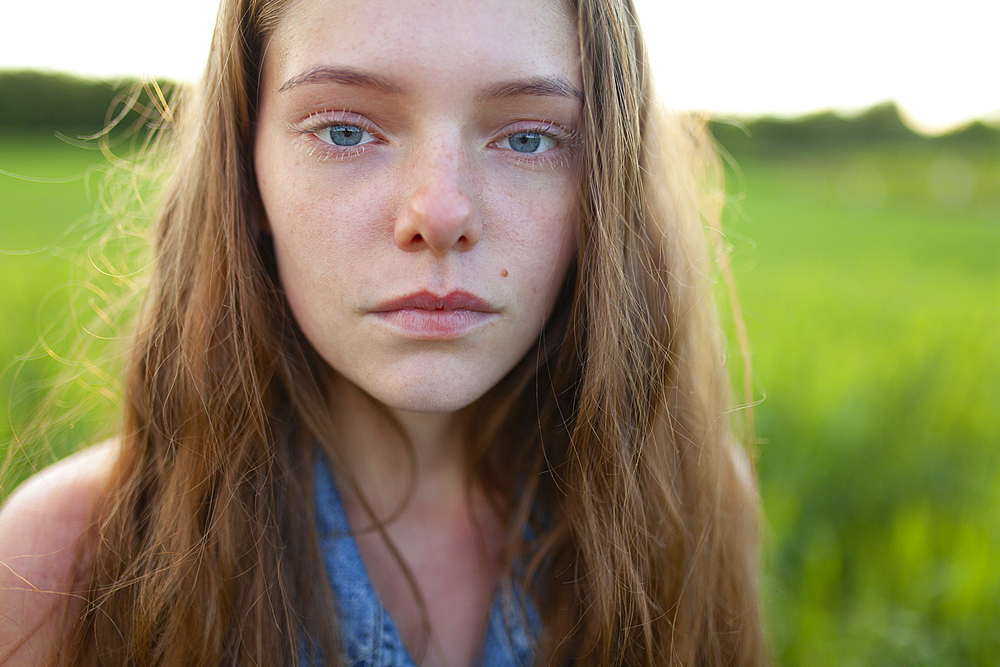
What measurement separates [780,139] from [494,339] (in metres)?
36.6

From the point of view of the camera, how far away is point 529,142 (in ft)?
3.30

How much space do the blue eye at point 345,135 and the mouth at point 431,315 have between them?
0.26 meters

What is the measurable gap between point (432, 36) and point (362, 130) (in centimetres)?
18

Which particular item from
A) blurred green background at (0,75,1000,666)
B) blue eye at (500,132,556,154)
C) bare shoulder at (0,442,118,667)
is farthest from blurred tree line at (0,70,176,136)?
blue eye at (500,132,556,154)

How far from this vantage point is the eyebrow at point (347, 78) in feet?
2.91

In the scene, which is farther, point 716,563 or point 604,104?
point 716,563

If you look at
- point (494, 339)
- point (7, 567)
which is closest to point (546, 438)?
point (494, 339)

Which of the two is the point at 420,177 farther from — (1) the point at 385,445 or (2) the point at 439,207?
(1) the point at 385,445

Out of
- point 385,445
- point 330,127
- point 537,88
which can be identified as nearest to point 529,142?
point 537,88

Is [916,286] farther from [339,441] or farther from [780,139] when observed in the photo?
[780,139]

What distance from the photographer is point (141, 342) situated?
1150mm

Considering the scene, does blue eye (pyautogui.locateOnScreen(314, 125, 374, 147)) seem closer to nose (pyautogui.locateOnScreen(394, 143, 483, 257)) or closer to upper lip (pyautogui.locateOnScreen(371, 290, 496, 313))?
nose (pyautogui.locateOnScreen(394, 143, 483, 257))

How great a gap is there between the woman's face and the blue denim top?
0.32 metres

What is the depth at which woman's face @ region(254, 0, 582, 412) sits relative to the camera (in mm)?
884
